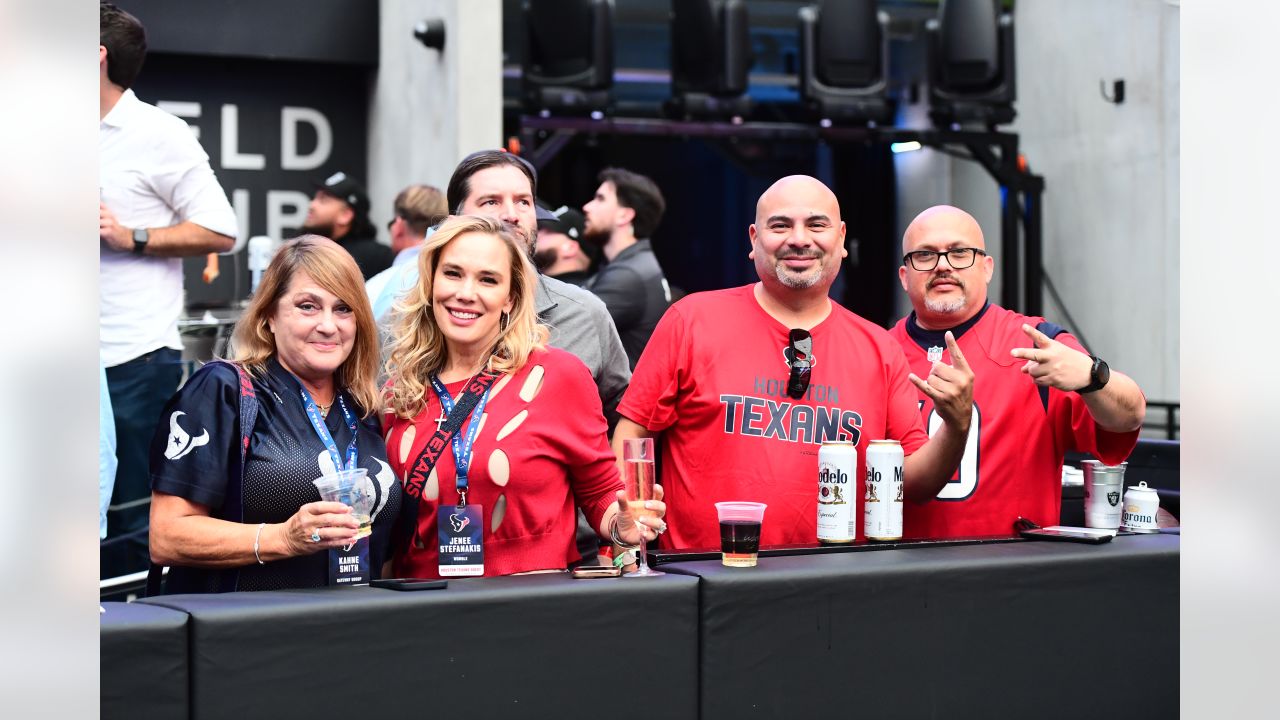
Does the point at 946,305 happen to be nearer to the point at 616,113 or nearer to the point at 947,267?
the point at 947,267

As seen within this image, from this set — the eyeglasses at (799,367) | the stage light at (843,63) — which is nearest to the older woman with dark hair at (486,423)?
the eyeglasses at (799,367)

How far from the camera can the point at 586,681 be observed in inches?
79.8

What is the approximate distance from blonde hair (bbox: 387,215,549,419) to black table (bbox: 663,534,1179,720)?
544 millimetres

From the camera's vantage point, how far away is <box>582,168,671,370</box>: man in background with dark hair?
4625 millimetres

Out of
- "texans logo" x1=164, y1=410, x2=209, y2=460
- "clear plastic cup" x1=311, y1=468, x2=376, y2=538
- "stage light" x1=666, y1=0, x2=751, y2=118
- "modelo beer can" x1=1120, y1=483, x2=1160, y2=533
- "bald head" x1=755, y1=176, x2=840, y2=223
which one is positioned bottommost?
"modelo beer can" x1=1120, y1=483, x2=1160, y2=533

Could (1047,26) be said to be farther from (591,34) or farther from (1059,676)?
(1059,676)

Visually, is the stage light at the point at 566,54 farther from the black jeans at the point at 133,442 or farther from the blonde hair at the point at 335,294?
the blonde hair at the point at 335,294

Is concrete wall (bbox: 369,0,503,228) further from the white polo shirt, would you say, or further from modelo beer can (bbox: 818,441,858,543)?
modelo beer can (bbox: 818,441,858,543)

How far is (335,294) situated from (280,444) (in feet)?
0.99

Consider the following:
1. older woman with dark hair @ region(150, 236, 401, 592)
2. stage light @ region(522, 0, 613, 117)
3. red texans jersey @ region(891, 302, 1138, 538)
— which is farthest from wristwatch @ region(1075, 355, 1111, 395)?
stage light @ region(522, 0, 613, 117)

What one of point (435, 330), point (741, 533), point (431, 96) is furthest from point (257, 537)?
point (431, 96)

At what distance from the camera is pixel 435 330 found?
8.39 ft

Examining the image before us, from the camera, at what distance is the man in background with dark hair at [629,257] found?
15.2 ft

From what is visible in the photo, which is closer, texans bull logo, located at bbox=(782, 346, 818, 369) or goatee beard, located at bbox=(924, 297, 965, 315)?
texans bull logo, located at bbox=(782, 346, 818, 369)
